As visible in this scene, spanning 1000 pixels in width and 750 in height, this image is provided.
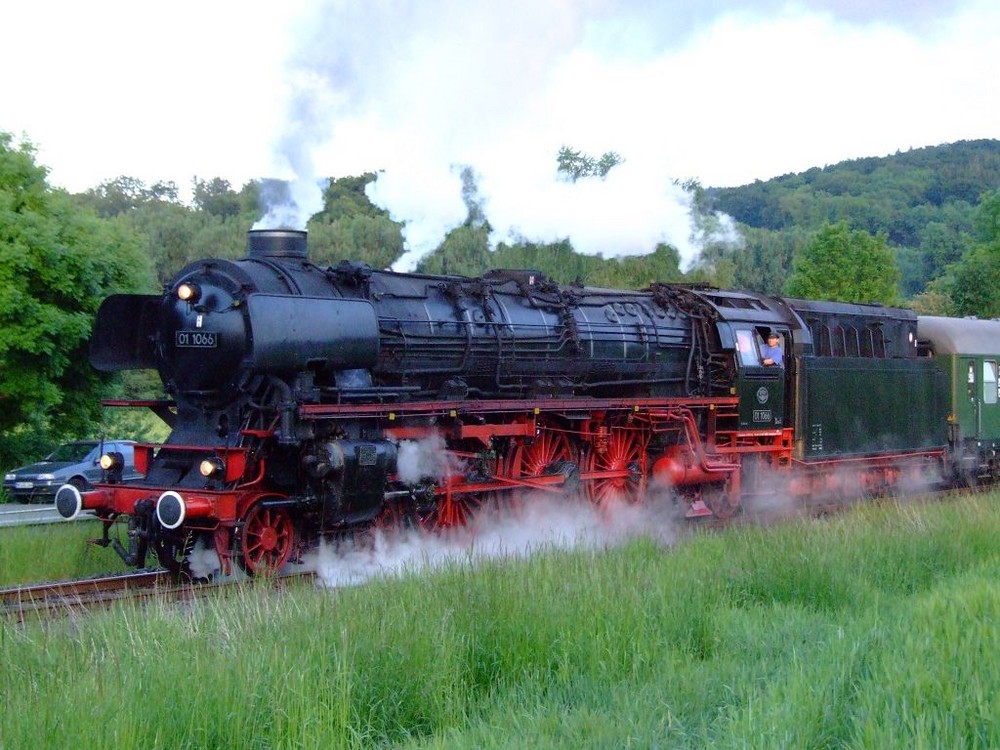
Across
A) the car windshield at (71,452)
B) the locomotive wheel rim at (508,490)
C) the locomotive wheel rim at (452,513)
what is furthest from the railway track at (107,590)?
the car windshield at (71,452)

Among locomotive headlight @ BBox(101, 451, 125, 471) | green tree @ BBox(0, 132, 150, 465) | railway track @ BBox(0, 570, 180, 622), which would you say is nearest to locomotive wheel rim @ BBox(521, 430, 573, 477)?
railway track @ BBox(0, 570, 180, 622)

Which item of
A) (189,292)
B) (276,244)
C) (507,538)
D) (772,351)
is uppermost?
(276,244)

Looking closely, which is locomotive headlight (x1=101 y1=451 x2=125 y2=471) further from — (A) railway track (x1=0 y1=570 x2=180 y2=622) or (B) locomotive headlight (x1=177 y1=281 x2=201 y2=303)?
(B) locomotive headlight (x1=177 y1=281 x2=201 y2=303)

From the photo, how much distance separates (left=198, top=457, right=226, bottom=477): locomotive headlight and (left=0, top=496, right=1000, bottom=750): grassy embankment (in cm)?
177

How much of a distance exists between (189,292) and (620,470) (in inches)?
270

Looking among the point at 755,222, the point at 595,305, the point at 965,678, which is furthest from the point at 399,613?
the point at 755,222

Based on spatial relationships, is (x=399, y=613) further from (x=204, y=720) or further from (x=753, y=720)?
(x=753, y=720)

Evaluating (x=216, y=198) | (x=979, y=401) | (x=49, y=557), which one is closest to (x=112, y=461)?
(x=49, y=557)

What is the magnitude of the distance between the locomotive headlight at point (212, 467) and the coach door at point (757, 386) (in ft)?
29.1

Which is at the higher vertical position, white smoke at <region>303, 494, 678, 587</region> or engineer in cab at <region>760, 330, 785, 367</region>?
engineer in cab at <region>760, 330, 785, 367</region>

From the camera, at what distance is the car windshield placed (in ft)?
75.9

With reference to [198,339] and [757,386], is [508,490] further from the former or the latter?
[757,386]

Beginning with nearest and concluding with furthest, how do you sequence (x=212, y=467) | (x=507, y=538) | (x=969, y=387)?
1. (x=212, y=467)
2. (x=507, y=538)
3. (x=969, y=387)

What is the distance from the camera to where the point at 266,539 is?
10938 millimetres
